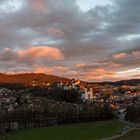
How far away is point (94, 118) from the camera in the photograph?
218 ft

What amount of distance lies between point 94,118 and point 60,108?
7.01m

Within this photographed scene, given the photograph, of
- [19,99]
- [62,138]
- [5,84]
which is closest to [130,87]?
[5,84]

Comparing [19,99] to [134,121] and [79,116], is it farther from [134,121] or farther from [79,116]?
[134,121]

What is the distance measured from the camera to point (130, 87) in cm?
15712

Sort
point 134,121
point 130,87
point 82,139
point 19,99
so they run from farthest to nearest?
point 130,87 < point 19,99 < point 134,121 < point 82,139

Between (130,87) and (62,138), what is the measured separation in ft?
388

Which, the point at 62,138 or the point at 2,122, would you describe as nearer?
the point at 62,138

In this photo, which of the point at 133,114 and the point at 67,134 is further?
the point at 133,114

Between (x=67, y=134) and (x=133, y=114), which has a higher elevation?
(x=133, y=114)

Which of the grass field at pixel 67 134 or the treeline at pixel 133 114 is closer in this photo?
the grass field at pixel 67 134

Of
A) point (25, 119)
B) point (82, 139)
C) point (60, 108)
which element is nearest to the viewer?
point (82, 139)

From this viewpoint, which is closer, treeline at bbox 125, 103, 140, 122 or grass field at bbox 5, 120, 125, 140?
grass field at bbox 5, 120, 125, 140

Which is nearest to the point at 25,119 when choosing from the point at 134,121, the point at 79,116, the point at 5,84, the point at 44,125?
the point at 44,125

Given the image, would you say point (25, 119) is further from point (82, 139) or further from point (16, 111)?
point (82, 139)
